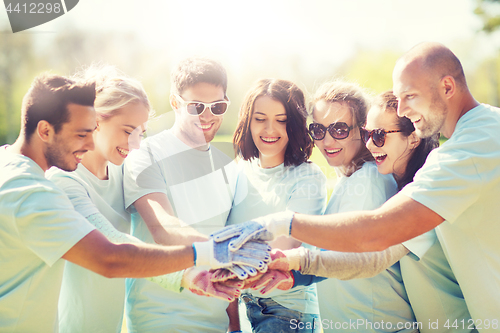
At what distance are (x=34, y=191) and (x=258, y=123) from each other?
2.23 metres

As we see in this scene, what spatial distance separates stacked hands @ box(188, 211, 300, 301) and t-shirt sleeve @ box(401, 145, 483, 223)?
1.10 m

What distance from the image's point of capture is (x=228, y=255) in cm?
329

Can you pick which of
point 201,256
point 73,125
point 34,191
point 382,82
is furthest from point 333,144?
point 382,82

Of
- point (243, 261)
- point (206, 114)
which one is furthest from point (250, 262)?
point (206, 114)

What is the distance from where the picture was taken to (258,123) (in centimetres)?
412

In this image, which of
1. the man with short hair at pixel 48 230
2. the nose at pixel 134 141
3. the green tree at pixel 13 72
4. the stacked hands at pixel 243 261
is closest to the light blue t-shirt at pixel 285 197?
the stacked hands at pixel 243 261

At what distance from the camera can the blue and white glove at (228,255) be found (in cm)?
321

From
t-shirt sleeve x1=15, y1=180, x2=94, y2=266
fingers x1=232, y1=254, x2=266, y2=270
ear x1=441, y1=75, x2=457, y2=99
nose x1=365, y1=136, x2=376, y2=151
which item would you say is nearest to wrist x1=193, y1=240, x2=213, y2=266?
fingers x1=232, y1=254, x2=266, y2=270

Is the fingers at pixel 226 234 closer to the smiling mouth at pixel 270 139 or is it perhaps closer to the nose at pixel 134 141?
the smiling mouth at pixel 270 139

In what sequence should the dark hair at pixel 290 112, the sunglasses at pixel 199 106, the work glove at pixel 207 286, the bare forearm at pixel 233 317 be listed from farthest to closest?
Result: the bare forearm at pixel 233 317 < the sunglasses at pixel 199 106 < the dark hair at pixel 290 112 < the work glove at pixel 207 286

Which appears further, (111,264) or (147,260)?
(147,260)

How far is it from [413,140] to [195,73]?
2.31 meters

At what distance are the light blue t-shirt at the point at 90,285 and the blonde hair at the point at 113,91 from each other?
2.10ft

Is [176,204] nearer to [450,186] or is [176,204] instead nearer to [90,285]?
[90,285]
